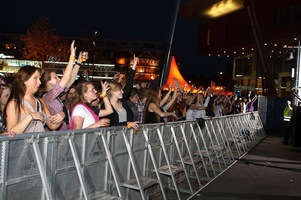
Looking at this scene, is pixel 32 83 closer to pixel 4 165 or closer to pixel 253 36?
pixel 4 165

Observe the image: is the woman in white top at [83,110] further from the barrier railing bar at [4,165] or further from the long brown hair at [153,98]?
the long brown hair at [153,98]

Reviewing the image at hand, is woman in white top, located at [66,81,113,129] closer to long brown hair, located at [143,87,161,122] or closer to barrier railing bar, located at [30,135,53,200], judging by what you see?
barrier railing bar, located at [30,135,53,200]

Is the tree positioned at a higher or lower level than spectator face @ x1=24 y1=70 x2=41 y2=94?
higher

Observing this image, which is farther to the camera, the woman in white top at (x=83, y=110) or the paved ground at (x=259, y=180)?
the paved ground at (x=259, y=180)

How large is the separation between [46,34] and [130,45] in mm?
102016

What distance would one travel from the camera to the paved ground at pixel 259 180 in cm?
845

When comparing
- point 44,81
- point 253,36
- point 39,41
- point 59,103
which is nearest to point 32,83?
point 44,81

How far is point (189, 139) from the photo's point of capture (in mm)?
9750

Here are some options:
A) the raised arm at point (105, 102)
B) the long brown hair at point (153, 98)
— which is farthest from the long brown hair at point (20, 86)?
the long brown hair at point (153, 98)

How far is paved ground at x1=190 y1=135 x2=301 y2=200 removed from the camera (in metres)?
8.45

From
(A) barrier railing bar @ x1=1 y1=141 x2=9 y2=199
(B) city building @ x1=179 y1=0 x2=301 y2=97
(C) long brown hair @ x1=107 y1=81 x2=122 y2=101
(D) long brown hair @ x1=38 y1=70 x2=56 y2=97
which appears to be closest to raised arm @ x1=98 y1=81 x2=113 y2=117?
(C) long brown hair @ x1=107 y1=81 x2=122 y2=101

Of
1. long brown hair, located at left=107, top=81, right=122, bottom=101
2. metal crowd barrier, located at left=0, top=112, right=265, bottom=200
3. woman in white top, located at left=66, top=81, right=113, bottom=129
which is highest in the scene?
long brown hair, located at left=107, top=81, right=122, bottom=101

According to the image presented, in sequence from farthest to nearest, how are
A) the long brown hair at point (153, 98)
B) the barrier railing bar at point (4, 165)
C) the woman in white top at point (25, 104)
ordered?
the long brown hair at point (153, 98) → the woman in white top at point (25, 104) → the barrier railing bar at point (4, 165)

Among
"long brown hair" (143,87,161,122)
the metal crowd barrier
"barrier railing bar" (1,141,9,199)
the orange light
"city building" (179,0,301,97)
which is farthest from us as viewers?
the orange light
